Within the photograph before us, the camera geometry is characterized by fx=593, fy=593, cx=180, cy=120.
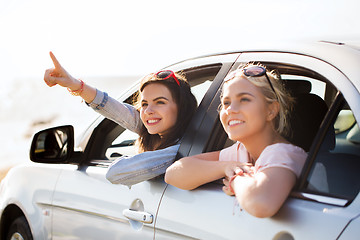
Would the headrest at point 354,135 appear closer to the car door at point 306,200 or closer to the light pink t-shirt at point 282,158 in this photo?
the car door at point 306,200

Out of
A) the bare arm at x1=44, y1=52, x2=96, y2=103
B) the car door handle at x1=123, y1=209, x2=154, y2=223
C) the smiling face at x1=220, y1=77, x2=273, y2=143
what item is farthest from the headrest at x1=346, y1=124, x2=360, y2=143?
the bare arm at x1=44, y1=52, x2=96, y2=103

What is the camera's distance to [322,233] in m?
1.80

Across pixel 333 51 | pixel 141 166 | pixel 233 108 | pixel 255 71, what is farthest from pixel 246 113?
pixel 141 166

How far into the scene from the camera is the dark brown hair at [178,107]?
2964 mm

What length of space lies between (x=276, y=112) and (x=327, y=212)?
60cm

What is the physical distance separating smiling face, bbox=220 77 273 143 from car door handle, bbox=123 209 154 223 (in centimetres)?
55

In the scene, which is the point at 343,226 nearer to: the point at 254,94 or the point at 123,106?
the point at 254,94

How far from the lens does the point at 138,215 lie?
263cm

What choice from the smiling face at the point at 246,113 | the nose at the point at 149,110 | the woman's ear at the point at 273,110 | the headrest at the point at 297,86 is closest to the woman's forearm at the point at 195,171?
the smiling face at the point at 246,113

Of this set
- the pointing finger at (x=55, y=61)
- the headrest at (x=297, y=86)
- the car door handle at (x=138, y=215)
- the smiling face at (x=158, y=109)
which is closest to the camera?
the car door handle at (x=138, y=215)

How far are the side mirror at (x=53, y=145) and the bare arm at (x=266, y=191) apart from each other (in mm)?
1602

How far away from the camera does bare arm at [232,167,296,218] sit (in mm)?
1935

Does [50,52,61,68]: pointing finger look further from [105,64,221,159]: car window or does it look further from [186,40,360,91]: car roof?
[186,40,360,91]: car roof

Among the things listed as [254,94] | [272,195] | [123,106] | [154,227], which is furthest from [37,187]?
[272,195]
